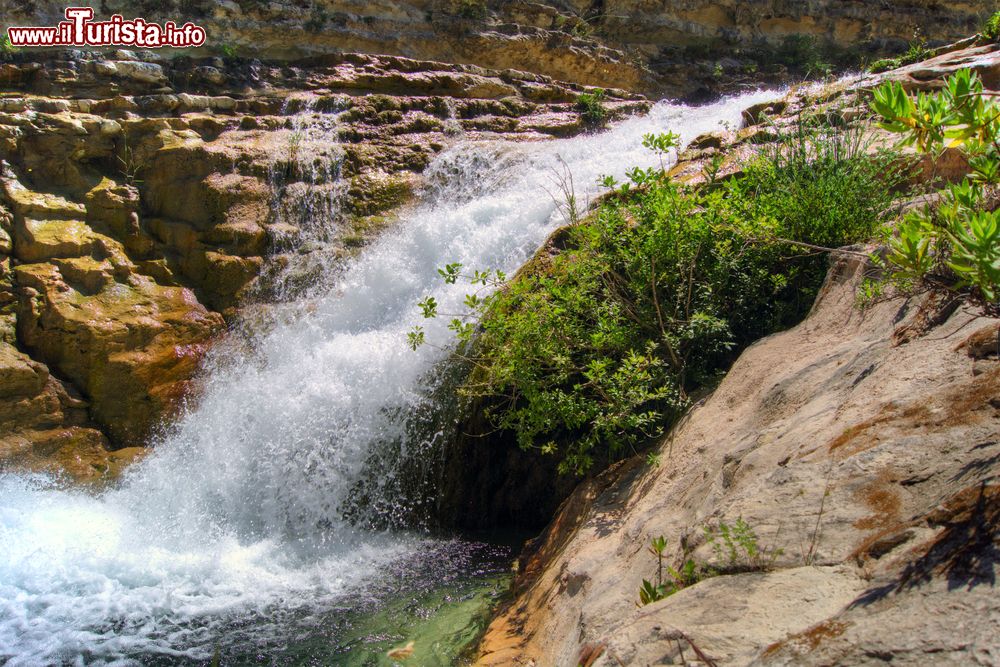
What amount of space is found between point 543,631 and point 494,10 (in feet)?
41.0

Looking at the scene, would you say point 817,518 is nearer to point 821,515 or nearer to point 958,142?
point 821,515

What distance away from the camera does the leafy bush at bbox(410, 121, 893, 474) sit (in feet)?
14.7

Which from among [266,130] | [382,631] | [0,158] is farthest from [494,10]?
[382,631]

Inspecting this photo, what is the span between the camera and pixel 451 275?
475 centimetres

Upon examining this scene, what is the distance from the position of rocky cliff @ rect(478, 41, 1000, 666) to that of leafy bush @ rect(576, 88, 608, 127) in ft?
26.0

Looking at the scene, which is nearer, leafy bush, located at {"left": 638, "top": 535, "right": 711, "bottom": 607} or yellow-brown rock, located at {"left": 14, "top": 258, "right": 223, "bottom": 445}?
leafy bush, located at {"left": 638, "top": 535, "right": 711, "bottom": 607}

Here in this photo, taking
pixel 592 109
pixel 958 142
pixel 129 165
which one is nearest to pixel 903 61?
pixel 592 109

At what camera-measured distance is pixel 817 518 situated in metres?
2.52

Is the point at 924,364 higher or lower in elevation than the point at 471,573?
higher

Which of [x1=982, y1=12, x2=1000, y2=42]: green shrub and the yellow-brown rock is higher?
[x1=982, y1=12, x2=1000, y2=42]: green shrub

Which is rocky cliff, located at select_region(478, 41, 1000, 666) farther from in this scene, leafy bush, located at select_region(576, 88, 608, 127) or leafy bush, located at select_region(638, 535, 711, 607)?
leafy bush, located at select_region(576, 88, 608, 127)

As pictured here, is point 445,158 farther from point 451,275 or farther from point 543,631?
point 543,631

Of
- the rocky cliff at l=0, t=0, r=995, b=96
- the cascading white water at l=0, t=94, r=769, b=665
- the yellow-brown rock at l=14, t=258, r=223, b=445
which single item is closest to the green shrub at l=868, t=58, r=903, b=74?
the cascading white water at l=0, t=94, r=769, b=665

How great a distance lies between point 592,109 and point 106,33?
7008mm
